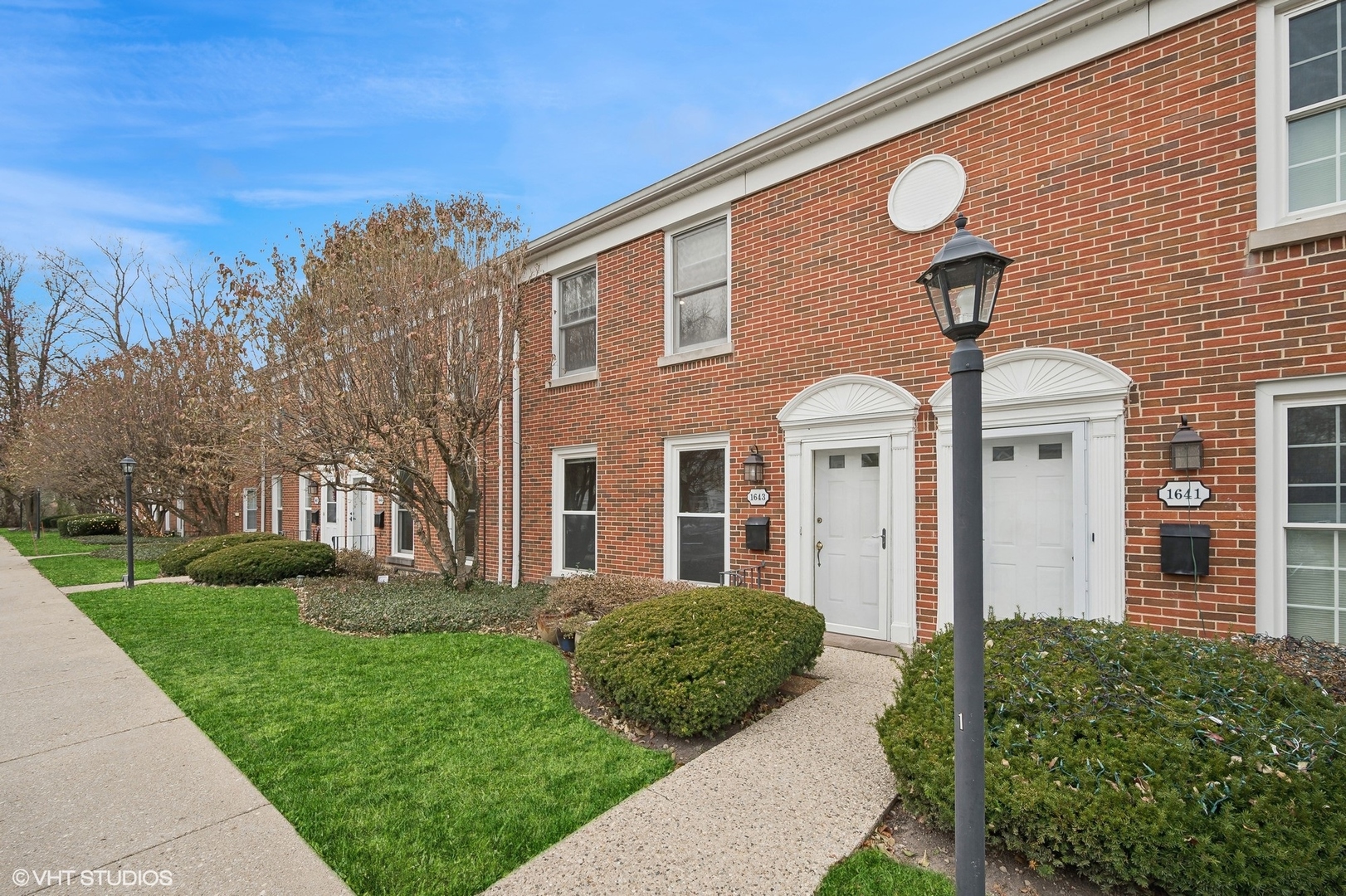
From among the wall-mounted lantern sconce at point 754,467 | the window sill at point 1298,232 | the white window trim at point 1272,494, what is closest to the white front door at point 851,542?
the wall-mounted lantern sconce at point 754,467

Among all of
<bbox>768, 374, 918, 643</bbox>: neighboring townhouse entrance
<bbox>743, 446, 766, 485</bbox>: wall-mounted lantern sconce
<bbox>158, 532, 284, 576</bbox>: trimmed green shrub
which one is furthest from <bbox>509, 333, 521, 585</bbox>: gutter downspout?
<bbox>158, 532, 284, 576</bbox>: trimmed green shrub

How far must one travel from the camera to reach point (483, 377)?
909 cm

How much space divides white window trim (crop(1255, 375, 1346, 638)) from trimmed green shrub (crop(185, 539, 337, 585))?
13.1 meters

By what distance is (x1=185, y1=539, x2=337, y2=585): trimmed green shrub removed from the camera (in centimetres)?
1123

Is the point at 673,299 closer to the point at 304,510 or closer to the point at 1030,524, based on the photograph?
the point at 1030,524

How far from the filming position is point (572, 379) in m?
9.66

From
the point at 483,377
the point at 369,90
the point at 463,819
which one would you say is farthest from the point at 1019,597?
the point at 369,90

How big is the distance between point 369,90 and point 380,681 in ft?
29.6

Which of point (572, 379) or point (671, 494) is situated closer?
point (671, 494)

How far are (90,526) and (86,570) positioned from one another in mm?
14928

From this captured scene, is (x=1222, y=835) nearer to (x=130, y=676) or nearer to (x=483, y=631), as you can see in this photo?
(x=483, y=631)

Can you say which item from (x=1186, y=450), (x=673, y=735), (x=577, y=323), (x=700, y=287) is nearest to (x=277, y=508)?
(x=577, y=323)

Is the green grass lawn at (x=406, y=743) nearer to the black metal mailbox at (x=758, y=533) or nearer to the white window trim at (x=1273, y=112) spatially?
the black metal mailbox at (x=758, y=533)

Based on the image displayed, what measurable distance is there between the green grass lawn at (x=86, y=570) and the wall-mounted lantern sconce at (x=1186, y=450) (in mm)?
15781
